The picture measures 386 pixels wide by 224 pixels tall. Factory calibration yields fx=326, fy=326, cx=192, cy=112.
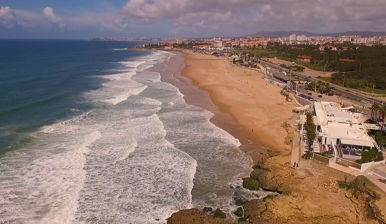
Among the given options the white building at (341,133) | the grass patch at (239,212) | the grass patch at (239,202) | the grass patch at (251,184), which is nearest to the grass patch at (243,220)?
the grass patch at (239,212)

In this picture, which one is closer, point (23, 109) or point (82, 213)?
point (82, 213)

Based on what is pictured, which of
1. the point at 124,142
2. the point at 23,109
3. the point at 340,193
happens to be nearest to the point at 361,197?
the point at 340,193

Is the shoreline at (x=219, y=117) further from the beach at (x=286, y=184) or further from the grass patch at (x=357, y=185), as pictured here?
the grass patch at (x=357, y=185)

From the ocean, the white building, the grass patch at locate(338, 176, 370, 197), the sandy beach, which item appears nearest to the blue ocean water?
the ocean

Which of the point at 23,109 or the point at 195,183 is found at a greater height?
the point at 23,109

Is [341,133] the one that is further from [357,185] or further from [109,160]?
[109,160]

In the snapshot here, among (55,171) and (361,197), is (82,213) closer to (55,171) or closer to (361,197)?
(55,171)
